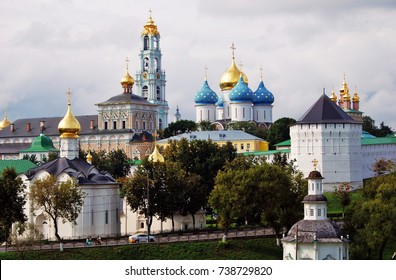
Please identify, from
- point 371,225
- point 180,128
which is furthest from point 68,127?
point 180,128

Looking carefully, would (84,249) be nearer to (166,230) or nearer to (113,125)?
(166,230)

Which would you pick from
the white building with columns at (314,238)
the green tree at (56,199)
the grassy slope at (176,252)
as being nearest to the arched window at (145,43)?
the green tree at (56,199)

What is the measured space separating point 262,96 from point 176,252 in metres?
52.6

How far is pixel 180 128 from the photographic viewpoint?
96312 mm

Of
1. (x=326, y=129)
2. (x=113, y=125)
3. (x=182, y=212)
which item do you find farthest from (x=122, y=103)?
(x=182, y=212)

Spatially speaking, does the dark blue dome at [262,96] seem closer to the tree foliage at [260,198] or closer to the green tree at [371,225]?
the tree foliage at [260,198]

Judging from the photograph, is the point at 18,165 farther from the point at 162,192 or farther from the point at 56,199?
the point at 56,199

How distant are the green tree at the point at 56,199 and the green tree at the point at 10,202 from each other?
63cm

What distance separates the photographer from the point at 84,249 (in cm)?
4634

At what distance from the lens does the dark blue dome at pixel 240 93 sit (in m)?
96.7

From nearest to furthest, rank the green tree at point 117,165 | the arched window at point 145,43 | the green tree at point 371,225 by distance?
the green tree at point 371,225 < the green tree at point 117,165 < the arched window at point 145,43

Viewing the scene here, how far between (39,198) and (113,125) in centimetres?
4664
